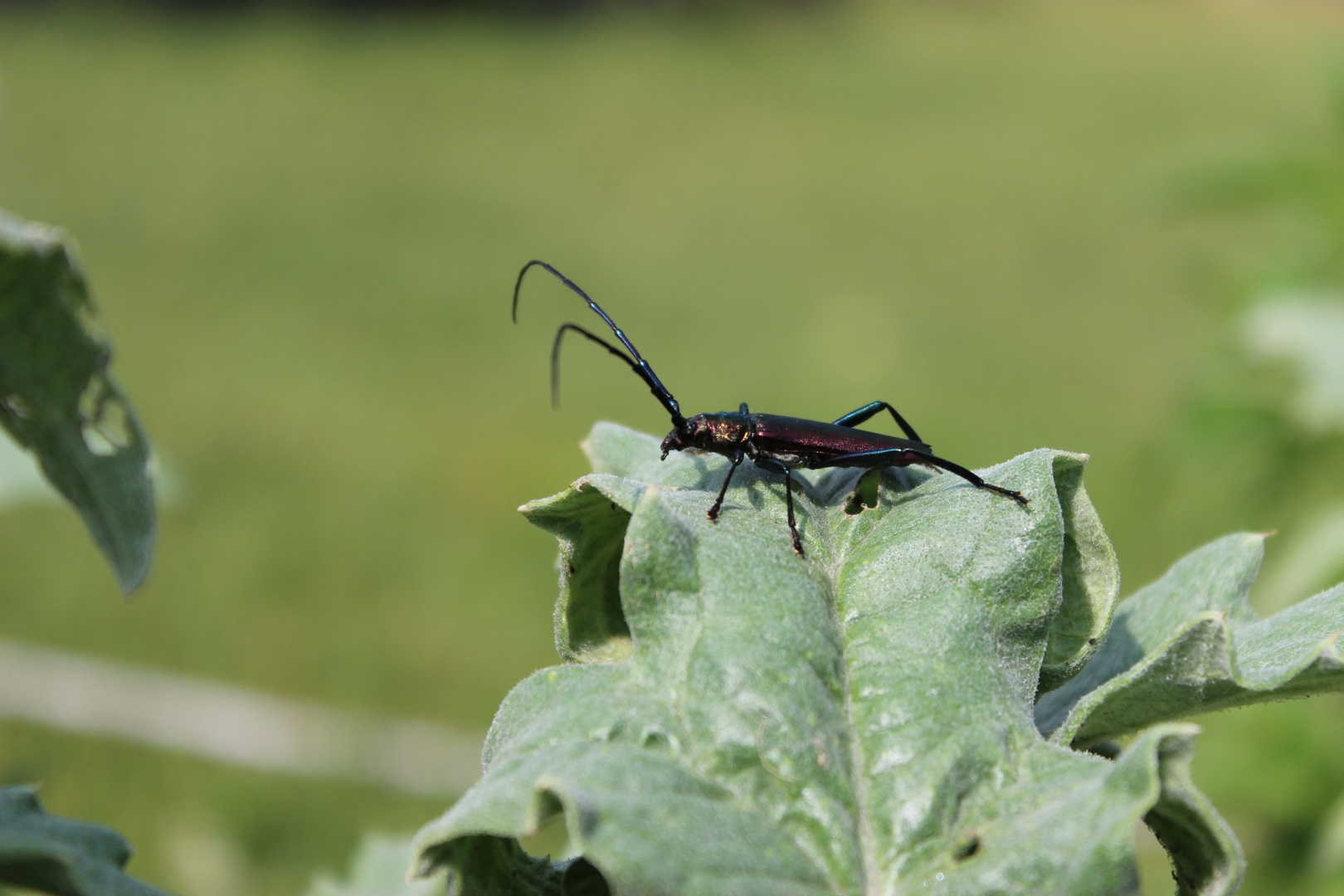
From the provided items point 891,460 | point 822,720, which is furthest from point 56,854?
point 891,460

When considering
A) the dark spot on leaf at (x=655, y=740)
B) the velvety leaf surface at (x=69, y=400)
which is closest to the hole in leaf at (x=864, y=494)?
the dark spot on leaf at (x=655, y=740)

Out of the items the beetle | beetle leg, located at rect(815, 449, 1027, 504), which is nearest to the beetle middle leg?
the beetle

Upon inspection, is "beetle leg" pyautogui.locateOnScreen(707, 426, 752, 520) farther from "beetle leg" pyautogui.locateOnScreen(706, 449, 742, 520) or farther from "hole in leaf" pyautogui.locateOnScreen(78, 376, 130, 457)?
"hole in leaf" pyautogui.locateOnScreen(78, 376, 130, 457)

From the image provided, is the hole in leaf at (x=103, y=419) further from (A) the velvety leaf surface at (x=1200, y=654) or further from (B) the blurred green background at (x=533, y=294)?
(B) the blurred green background at (x=533, y=294)

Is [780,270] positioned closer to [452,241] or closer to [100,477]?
[452,241]

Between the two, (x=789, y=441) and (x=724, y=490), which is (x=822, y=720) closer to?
(x=724, y=490)
